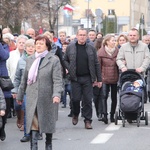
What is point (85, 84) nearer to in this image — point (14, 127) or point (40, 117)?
point (14, 127)

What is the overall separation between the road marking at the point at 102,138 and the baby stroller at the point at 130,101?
38.1 inches

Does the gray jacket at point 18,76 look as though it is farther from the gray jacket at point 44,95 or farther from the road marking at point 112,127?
the road marking at point 112,127

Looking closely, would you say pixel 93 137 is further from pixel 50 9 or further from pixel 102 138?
pixel 50 9

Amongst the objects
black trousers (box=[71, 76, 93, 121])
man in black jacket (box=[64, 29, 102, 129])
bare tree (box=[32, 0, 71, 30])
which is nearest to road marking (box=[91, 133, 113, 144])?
black trousers (box=[71, 76, 93, 121])

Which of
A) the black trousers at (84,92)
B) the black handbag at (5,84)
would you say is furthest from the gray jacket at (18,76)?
the black trousers at (84,92)

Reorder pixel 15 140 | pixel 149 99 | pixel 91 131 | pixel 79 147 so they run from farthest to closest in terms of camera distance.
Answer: pixel 149 99 < pixel 91 131 < pixel 15 140 < pixel 79 147

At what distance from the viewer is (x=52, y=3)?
218ft

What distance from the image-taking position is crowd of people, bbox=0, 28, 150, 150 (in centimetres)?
1010

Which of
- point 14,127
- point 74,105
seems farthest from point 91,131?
point 14,127

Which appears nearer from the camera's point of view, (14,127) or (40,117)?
(40,117)

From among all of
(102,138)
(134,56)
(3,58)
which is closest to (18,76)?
(3,58)

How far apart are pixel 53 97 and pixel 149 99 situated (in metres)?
9.85

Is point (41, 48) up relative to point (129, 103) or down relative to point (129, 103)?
up

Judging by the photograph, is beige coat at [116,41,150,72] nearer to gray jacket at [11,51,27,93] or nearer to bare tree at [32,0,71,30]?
gray jacket at [11,51,27,93]
